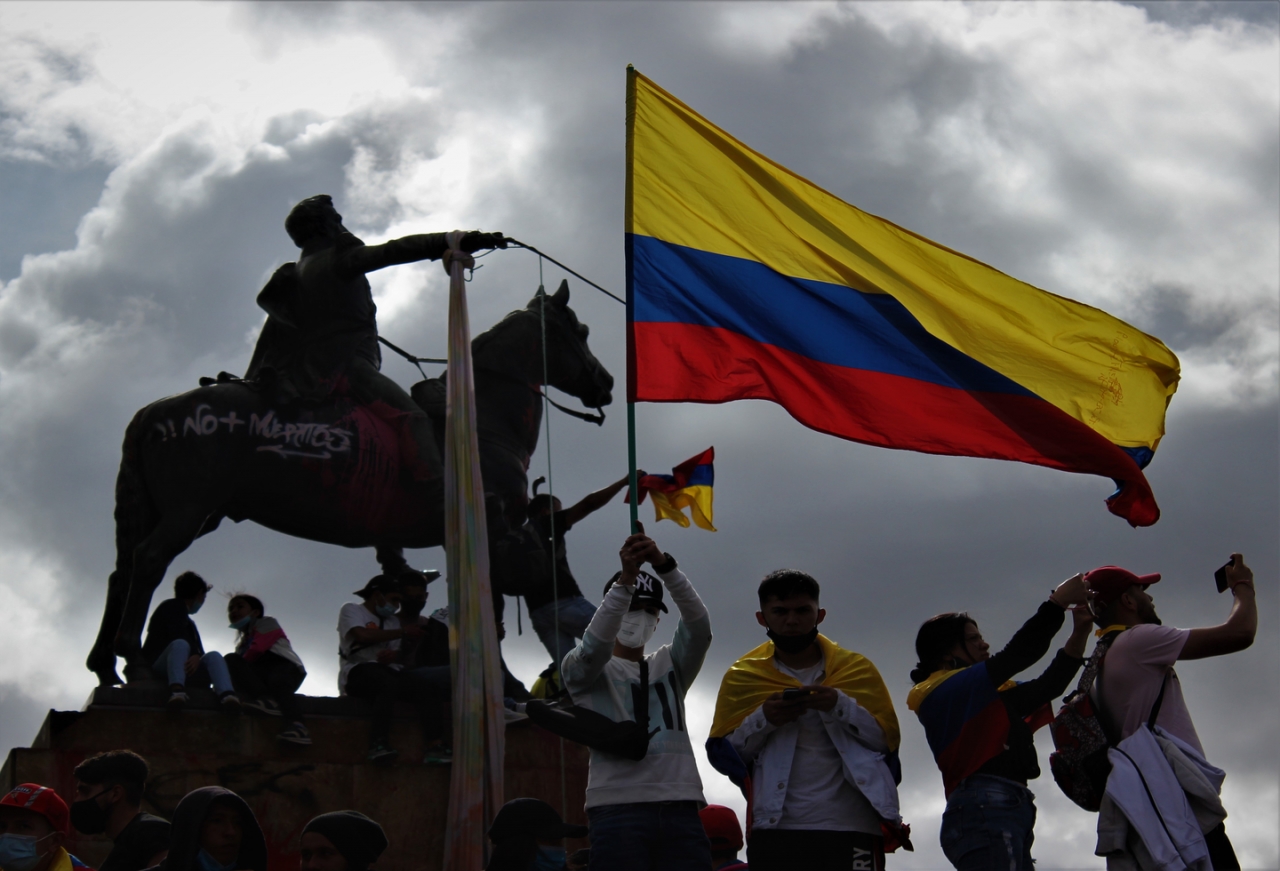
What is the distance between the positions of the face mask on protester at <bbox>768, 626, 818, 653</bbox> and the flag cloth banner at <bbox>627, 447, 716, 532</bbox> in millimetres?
1397

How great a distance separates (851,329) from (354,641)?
174 inches

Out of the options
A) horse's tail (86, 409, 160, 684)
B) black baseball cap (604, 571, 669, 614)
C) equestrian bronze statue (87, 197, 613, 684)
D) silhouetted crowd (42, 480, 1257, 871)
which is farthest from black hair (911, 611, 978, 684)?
horse's tail (86, 409, 160, 684)

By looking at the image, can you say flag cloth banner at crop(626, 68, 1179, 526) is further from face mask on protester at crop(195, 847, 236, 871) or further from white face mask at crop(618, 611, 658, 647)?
face mask on protester at crop(195, 847, 236, 871)

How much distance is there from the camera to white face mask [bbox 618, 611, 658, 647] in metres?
7.13

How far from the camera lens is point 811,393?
323 inches

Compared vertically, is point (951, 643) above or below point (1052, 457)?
below

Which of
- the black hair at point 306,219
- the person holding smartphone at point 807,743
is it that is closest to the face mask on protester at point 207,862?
the person holding smartphone at point 807,743

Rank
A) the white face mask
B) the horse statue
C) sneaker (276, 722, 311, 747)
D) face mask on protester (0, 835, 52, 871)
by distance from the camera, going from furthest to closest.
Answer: the horse statue < sneaker (276, 722, 311, 747) < the white face mask < face mask on protester (0, 835, 52, 871)

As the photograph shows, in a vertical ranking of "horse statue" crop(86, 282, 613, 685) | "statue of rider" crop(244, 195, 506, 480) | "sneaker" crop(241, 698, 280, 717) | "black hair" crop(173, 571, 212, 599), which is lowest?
"sneaker" crop(241, 698, 280, 717)

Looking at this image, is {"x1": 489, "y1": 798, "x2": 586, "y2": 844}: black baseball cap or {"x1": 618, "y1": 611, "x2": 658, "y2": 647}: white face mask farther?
{"x1": 489, "y1": 798, "x2": 586, "y2": 844}: black baseball cap

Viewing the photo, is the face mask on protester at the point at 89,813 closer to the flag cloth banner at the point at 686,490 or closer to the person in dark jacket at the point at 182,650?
the flag cloth banner at the point at 686,490

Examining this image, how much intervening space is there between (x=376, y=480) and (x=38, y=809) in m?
5.97

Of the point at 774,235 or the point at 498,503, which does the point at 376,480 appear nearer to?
the point at 498,503

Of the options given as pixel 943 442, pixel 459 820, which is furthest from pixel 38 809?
pixel 943 442
